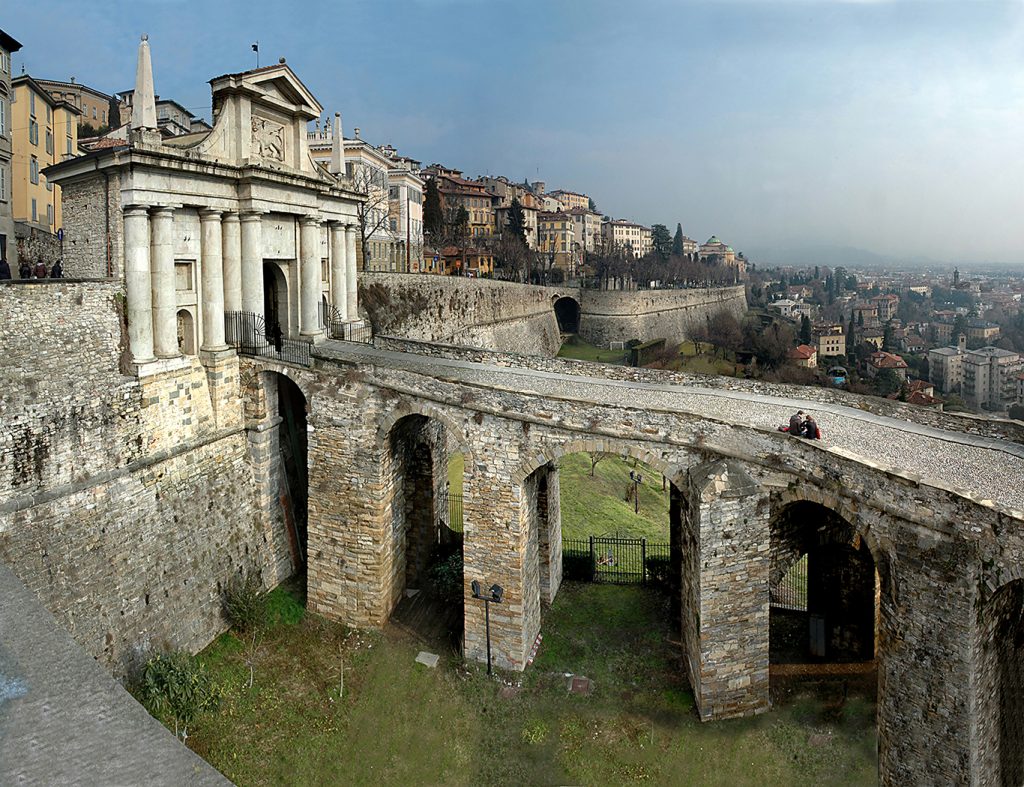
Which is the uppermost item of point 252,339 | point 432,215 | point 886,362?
point 432,215

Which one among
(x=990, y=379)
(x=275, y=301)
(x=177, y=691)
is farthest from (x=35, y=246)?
(x=990, y=379)

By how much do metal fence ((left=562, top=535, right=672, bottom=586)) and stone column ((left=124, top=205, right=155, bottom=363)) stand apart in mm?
12731

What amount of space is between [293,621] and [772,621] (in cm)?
1233

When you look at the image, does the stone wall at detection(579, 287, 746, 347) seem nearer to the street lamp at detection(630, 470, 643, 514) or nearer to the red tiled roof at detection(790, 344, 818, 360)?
the red tiled roof at detection(790, 344, 818, 360)

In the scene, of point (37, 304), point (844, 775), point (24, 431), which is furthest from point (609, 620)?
point (37, 304)

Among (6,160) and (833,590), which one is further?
(6,160)

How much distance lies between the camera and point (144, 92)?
1723 centimetres

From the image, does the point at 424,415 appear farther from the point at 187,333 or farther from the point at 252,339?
the point at 187,333

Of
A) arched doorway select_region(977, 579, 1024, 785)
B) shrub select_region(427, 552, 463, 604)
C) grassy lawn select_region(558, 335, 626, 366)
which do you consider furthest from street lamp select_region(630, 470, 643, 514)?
grassy lawn select_region(558, 335, 626, 366)

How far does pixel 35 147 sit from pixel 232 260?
79.6 ft

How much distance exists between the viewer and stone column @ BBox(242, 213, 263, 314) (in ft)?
66.6

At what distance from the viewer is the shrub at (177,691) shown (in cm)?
1469

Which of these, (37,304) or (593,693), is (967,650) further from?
(37,304)

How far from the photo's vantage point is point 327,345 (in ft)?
74.1
